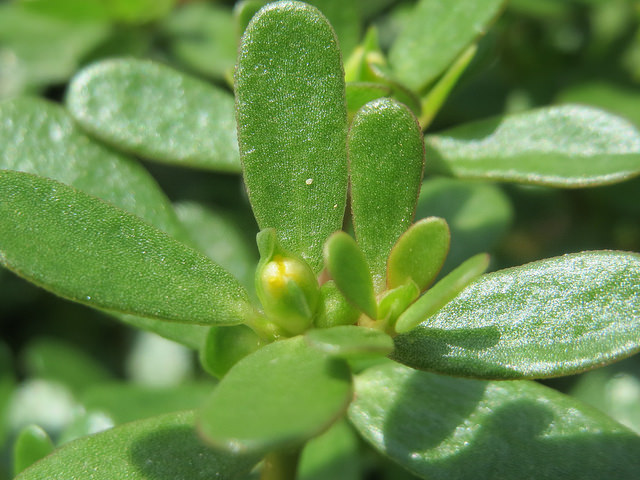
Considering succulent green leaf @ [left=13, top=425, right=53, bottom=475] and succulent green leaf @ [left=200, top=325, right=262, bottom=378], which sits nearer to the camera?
succulent green leaf @ [left=200, top=325, right=262, bottom=378]

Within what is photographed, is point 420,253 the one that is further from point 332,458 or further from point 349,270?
point 332,458

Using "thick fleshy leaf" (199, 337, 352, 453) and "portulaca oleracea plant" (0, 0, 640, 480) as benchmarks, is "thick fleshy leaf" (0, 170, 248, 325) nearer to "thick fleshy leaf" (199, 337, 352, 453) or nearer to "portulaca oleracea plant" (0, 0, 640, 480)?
"portulaca oleracea plant" (0, 0, 640, 480)

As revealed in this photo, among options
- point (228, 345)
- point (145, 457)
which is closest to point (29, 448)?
point (145, 457)

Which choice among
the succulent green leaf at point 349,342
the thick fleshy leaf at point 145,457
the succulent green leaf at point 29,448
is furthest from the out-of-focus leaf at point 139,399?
the succulent green leaf at point 349,342

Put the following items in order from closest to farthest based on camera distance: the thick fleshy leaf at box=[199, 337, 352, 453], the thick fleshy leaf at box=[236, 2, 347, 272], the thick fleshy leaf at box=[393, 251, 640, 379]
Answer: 1. the thick fleshy leaf at box=[199, 337, 352, 453]
2. the thick fleshy leaf at box=[393, 251, 640, 379]
3. the thick fleshy leaf at box=[236, 2, 347, 272]

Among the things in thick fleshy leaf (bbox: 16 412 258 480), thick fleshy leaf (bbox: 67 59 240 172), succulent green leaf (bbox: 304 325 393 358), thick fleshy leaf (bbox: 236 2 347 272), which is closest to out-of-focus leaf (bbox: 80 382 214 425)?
thick fleshy leaf (bbox: 16 412 258 480)
